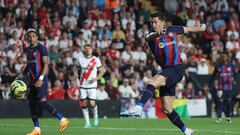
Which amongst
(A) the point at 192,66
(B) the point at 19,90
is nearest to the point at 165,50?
(B) the point at 19,90

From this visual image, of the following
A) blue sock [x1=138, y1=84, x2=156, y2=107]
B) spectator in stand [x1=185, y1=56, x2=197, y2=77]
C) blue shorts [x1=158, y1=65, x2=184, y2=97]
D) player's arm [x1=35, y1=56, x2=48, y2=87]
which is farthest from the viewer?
spectator in stand [x1=185, y1=56, x2=197, y2=77]

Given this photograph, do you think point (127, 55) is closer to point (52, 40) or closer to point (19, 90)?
point (52, 40)

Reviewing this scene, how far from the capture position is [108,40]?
3028 centimetres

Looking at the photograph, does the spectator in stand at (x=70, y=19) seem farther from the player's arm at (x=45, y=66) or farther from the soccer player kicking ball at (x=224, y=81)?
the player's arm at (x=45, y=66)

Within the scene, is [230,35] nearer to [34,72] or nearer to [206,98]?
[206,98]

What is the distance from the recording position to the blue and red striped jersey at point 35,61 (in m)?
16.4

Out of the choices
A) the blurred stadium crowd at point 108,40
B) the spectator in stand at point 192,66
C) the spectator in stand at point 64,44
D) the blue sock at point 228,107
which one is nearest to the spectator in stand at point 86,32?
the blurred stadium crowd at point 108,40

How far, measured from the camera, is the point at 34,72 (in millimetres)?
16391

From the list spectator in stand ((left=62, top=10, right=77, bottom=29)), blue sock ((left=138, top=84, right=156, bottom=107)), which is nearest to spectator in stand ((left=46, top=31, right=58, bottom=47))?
spectator in stand ((left=62, top=10, right=77, bottom=29))

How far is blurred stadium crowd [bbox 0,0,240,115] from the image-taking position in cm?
2764

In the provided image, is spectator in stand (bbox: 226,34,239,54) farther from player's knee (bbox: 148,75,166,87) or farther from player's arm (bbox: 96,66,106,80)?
player's knee (bbox: 148,75,166,87)

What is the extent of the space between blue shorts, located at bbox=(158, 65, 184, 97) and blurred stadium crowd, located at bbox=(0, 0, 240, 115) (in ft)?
43.1

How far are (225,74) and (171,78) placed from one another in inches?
435

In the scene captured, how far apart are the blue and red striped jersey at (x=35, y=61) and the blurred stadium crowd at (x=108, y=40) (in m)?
10.0
